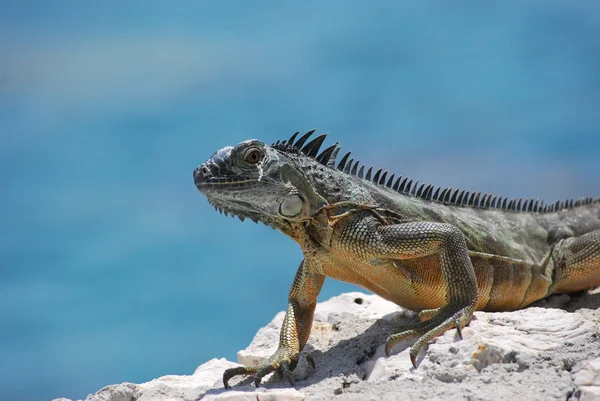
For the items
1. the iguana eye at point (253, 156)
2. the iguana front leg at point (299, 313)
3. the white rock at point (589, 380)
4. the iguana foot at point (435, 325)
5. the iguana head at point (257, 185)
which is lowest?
the white rock at point (589, 380)

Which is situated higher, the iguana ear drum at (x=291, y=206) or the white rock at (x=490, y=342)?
the iguana ear drum at (x=291, y=206)

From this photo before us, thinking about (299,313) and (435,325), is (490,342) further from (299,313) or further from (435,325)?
(299,313)

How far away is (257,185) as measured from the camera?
226 inches

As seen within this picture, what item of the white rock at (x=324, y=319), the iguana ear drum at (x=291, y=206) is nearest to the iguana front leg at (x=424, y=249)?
the iguana ear drum at (x=291, y=206)

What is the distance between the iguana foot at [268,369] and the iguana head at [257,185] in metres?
1.02

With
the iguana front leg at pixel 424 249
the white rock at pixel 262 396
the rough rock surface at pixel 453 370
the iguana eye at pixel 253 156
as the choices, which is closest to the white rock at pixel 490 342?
the rough rock surface at pixel 453 370

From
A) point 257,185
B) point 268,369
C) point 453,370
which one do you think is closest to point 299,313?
point 268,369

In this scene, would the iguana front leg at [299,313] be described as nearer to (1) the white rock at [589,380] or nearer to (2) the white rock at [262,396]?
(2) the white rock at [262,396]

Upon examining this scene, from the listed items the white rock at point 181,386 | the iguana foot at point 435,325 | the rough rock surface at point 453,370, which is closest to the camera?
the rough rock surface at point 453,370

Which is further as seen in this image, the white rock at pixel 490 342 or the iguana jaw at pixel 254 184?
the iguana jaw at pixel 254 184

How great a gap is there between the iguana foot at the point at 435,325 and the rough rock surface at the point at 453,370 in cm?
6

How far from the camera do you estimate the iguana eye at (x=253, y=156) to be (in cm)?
578

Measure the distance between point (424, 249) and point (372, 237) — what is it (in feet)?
1.29

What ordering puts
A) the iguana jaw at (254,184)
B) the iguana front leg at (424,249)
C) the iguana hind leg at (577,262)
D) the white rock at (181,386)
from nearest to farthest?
1. the iguana front leg at (424,249)
2. the iguana jaw at (254,184)
3. the white rock at (181,386)
4. the iguana hind leg at (577,262)
